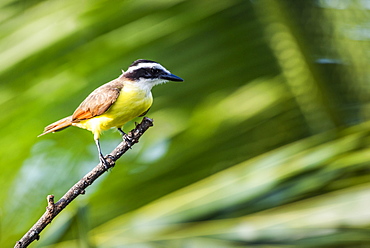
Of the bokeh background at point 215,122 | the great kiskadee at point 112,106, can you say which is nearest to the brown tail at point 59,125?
the great kiskadee at point 112,106

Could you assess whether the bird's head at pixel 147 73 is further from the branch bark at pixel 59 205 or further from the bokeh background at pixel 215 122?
the bokeh background at pixel 215 122

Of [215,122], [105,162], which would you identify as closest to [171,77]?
[105,162]

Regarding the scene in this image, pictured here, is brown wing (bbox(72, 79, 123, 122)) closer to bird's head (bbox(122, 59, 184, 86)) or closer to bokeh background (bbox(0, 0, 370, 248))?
bird's head (bbox(122, 59, 184, 86))

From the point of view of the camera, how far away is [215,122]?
0.96m

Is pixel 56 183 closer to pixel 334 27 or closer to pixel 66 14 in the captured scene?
pixel 66 14

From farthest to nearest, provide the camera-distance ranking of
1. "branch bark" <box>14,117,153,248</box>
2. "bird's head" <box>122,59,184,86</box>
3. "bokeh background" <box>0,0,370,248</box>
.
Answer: "bokeh background" <box>0,0,370,248</box>
"bird's head" <box>122,59,184,86</box>
"branch bark" <box>14,117,153,248</box>

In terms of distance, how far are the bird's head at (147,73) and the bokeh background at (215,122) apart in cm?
23

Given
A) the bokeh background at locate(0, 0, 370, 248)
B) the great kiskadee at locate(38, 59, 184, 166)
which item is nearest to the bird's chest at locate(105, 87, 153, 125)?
the great kiskadee at locate(38, 59, 184, 166)

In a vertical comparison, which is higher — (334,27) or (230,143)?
(334,27)

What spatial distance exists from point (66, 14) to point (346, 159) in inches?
20.7

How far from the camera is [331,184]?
1032 mm

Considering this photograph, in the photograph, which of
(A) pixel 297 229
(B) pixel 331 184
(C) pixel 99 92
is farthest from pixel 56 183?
(B) pixel 331 184

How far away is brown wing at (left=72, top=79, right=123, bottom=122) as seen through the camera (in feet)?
1.39

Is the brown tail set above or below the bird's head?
below
